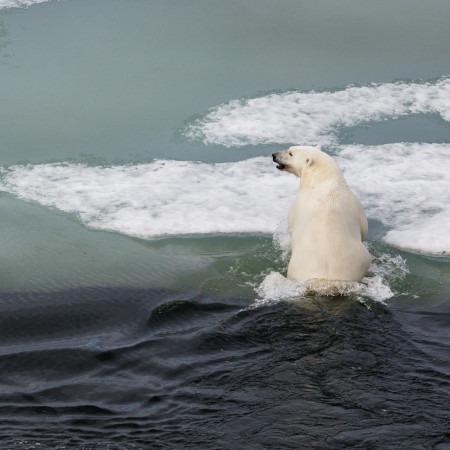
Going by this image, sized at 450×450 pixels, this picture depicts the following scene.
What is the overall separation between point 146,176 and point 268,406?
525cm

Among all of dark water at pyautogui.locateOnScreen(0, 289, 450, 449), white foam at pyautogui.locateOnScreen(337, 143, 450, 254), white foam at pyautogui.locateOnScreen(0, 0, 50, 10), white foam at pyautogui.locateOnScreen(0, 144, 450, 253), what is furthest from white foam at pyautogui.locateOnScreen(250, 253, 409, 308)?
Result: white foam at pyautogui.locateOnScreen(0, 0, 50, 10)

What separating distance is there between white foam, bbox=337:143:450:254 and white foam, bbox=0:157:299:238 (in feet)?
3.19

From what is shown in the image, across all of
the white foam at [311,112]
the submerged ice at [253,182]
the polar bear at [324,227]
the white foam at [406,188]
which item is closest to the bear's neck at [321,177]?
the polar bear at [324,227]

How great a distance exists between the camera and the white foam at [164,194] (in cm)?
837

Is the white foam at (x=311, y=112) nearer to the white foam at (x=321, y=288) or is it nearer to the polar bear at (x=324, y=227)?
the polar bear at (x=324, y=227)

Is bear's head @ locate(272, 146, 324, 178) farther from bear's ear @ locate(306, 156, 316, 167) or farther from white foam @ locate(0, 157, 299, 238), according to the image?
white foam @ locate(0, 157, 299, 238)

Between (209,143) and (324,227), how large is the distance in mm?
4036

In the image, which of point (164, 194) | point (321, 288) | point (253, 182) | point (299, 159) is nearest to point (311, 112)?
point (253, 182)

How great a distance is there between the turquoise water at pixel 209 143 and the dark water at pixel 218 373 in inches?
3.3

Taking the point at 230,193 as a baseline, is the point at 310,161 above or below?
above

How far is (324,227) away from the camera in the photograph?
6.77 m

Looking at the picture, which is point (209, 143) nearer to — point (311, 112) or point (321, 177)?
point (311, 112)

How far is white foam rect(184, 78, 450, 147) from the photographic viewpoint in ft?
34.9

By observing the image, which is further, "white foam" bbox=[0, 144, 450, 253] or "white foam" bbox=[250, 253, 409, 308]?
"white foam" bbox=[0, 144, 450, 253]
